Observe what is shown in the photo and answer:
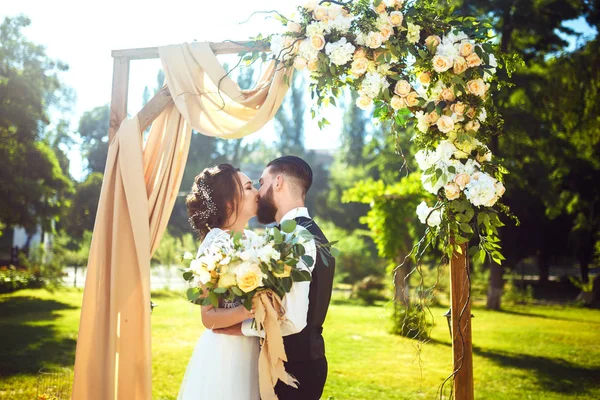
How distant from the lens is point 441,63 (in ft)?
11.2

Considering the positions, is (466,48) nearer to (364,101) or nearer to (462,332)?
(364,101)

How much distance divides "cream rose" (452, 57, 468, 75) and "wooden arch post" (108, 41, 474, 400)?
3.69 feet

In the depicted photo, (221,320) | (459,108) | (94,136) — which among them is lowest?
(221,320)

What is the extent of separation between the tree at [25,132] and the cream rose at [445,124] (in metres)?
13.4

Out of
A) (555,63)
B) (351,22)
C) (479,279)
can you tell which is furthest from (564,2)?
(351,22)

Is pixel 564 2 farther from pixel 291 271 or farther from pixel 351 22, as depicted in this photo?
pixel 291 271

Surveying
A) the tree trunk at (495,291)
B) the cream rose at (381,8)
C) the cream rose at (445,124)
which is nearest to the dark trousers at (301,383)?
the cream rose at (445,124)

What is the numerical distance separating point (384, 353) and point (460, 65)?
7040mm

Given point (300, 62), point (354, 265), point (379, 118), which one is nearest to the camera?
point (300, 62)

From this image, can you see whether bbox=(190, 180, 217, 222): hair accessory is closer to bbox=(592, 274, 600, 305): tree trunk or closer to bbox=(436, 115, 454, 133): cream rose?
bbox=(436, 115, 454, 133): cream rose

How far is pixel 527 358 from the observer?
944 cm

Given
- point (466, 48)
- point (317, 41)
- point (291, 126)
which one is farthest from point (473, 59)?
point (291, 126)

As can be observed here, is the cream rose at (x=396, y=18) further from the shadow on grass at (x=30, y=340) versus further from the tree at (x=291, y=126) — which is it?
the tree at (x=291, y=126)

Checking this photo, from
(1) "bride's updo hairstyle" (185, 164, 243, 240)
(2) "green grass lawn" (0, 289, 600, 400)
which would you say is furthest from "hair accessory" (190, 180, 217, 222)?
(2) "green grass lawn" (0, 289, 600, 400)
